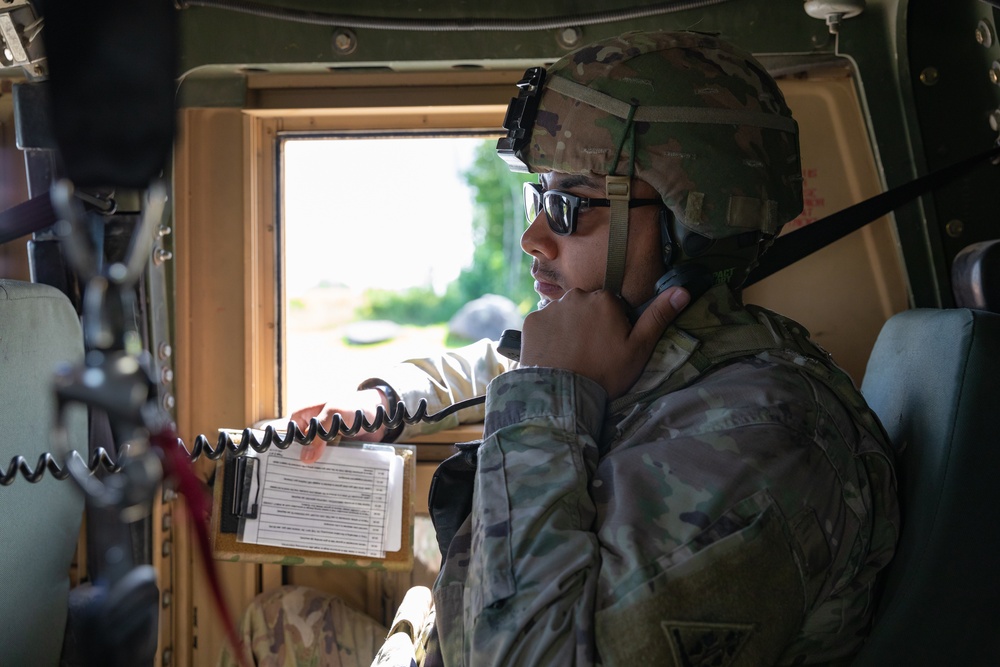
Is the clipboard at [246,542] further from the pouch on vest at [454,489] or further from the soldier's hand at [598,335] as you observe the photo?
the soldier's hand at [598,335]

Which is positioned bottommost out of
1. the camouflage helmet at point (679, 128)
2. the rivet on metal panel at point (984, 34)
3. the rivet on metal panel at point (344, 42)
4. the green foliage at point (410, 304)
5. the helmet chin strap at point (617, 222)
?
the green foliage at point (410, 304)

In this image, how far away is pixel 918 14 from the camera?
202 centimetres

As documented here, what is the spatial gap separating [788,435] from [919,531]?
0.25 meters

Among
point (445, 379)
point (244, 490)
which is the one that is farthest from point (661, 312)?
point (244, 490)

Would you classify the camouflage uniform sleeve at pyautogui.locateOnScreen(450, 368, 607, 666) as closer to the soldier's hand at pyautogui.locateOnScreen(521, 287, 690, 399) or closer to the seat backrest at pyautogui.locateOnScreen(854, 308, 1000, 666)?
the soldier's hand at pyautogui.locateOnScreen(521, 287, 690, 399)

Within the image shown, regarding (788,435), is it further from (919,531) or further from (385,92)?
(385,92)

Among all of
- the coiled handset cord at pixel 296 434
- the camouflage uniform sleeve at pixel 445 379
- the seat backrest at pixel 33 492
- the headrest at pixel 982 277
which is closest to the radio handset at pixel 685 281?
the coiled handset cord at pixel 296 434

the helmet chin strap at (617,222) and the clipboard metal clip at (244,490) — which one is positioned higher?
the helmet chin strap at (617,222)

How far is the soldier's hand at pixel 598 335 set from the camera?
1439 mm

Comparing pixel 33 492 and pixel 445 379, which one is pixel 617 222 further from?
pixel 33 492

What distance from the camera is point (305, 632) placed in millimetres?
2291

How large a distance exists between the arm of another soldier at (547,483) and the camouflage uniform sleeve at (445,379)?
29.7 inches

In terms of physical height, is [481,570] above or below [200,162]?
below

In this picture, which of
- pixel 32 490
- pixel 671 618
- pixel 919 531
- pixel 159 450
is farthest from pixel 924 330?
pixel 32 490
